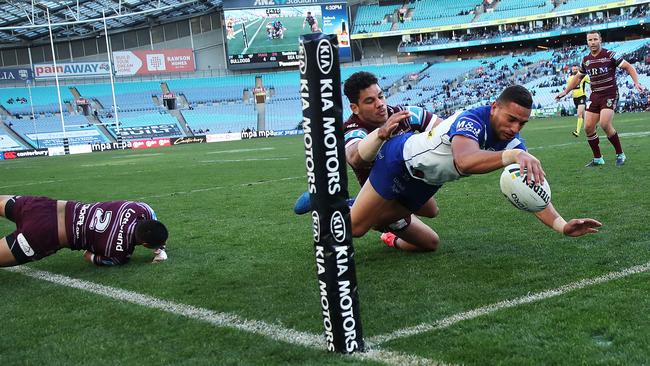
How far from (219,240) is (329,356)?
150 inches

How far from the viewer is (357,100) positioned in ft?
16.2

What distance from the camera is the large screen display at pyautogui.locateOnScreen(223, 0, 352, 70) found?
58.6 meters

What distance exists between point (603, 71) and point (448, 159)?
25.8ft

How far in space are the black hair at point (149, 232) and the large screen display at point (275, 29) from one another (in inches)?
2167

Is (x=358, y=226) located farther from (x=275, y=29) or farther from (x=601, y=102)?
(x=275, y=29)

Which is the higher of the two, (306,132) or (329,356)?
(306,132)

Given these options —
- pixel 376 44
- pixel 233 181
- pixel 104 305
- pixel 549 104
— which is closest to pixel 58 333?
pixel 104 305

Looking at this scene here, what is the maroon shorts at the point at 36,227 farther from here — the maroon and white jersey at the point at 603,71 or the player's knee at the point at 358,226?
the maroon and white jersey at the point at 603,71

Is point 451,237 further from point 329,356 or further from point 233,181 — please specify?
point 233,181

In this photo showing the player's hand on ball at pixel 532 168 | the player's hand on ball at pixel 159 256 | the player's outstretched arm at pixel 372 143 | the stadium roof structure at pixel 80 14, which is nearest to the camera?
the player's hand on ball at pixel 532 168

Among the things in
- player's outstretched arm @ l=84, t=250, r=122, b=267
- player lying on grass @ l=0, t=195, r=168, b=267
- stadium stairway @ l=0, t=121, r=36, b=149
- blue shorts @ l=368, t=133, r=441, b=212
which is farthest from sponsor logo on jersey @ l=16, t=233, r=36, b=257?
stadium stairway @ l=0, t=121, r=36, b=149

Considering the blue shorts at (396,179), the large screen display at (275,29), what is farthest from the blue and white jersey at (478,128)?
the large screen display at (275,29)

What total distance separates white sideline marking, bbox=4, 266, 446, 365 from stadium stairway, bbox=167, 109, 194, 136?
1955 inches

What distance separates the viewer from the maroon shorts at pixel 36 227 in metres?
5.06
